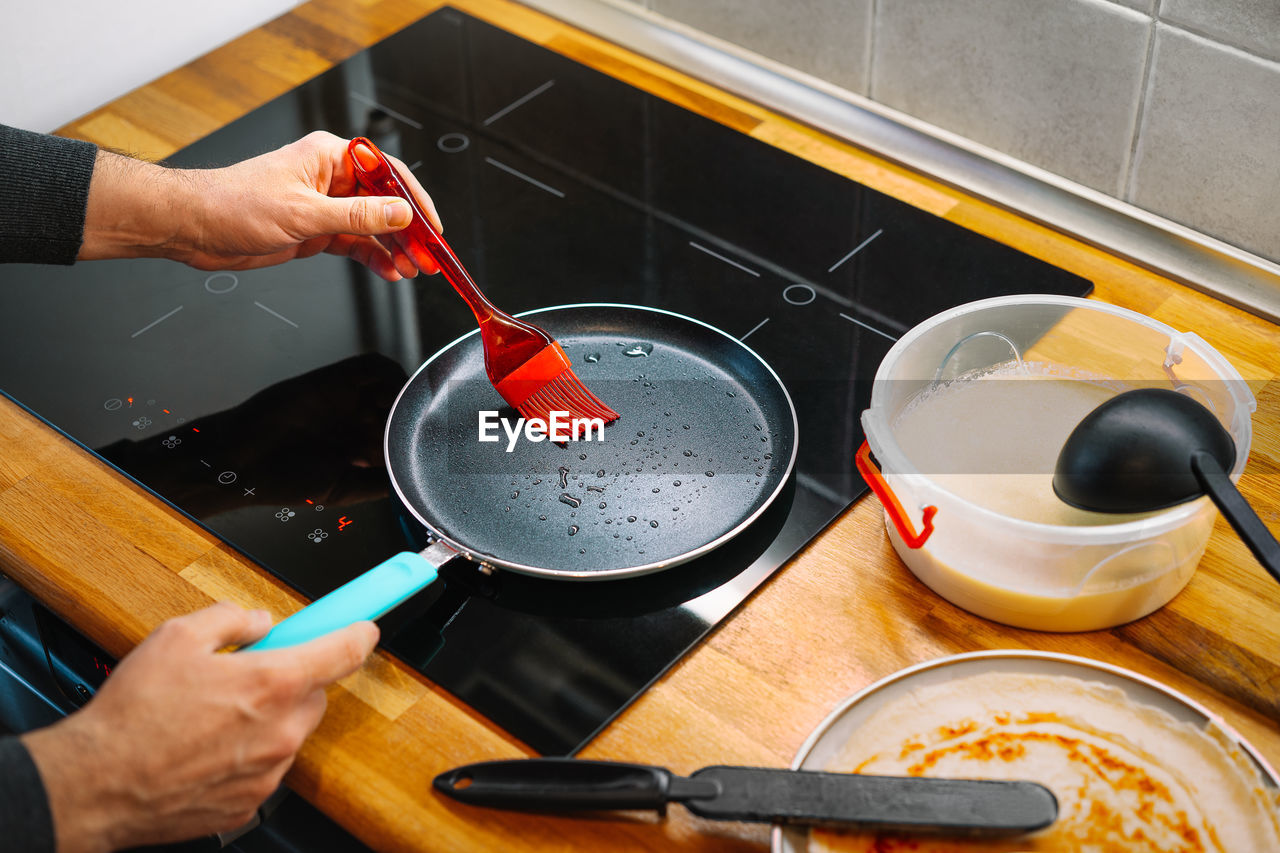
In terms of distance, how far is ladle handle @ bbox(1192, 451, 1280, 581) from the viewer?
662 mm

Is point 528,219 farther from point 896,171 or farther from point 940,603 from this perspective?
point 940,603

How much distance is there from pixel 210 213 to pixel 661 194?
1.42 ft

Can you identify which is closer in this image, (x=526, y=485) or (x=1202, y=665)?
(x=1202, y=665)

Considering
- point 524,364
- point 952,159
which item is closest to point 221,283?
point 524,364

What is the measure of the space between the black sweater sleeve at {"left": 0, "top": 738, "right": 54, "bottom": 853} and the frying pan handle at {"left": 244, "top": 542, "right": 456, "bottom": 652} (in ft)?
0.43

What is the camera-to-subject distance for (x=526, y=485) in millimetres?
878

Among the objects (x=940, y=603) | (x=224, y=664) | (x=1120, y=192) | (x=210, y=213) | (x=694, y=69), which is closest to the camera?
(x=224, y=664)

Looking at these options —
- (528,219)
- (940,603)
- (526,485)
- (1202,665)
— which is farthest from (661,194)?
(1202,665)

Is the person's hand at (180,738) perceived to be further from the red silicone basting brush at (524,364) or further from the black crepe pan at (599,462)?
the red silicone basting brush at (524,364)

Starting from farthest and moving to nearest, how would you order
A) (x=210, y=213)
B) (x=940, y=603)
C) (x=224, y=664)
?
(x=210, y=213), (x=940, y=603), (x=224, y=664)

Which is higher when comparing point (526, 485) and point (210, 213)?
point (210, 213)

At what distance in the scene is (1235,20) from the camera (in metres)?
0.92

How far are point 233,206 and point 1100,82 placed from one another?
2.48 feet

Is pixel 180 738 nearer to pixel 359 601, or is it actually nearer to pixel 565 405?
pixel 359 601
